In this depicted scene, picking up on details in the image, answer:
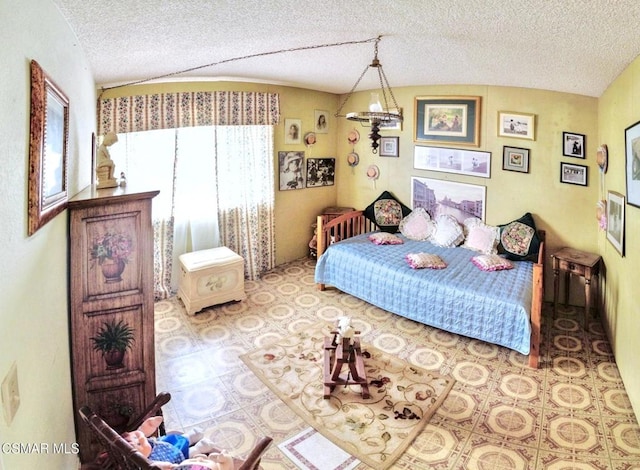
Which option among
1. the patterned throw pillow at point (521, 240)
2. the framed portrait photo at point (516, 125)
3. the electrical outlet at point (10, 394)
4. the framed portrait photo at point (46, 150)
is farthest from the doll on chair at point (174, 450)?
the framed portrait photo at point (516, 125)

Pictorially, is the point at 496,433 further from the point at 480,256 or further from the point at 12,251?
the point at 12,251

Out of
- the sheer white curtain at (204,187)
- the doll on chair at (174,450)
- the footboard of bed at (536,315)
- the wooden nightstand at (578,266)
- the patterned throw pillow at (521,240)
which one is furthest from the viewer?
the sheer white curtain at (204,187)

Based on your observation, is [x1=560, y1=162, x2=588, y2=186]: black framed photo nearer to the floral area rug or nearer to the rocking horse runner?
the floral area rug

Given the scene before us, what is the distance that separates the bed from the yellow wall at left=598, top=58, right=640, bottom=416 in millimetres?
537

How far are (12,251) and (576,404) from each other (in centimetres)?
326

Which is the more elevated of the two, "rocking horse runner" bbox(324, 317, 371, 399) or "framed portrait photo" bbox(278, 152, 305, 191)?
"framed portrait photo" bbox(278, 152, 305, 191)

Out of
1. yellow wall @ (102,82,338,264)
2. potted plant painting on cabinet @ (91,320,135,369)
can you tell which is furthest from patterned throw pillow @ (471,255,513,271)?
potted plant painting on cabinet @ (91,320,135,369)

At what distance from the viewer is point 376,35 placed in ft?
8.50

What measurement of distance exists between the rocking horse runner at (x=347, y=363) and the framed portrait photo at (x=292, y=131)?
313cm

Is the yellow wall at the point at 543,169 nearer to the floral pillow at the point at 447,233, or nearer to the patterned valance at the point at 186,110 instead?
the floral pillow at the point at 447,233

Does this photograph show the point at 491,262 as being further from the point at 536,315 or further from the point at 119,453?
the point at 119,453

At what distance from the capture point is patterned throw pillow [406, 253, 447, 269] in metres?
4.05

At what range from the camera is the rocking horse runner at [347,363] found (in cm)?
290

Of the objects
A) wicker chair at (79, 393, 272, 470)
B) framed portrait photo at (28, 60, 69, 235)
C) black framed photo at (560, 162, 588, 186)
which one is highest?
black framed photo at (560, 162, 588, 186)
